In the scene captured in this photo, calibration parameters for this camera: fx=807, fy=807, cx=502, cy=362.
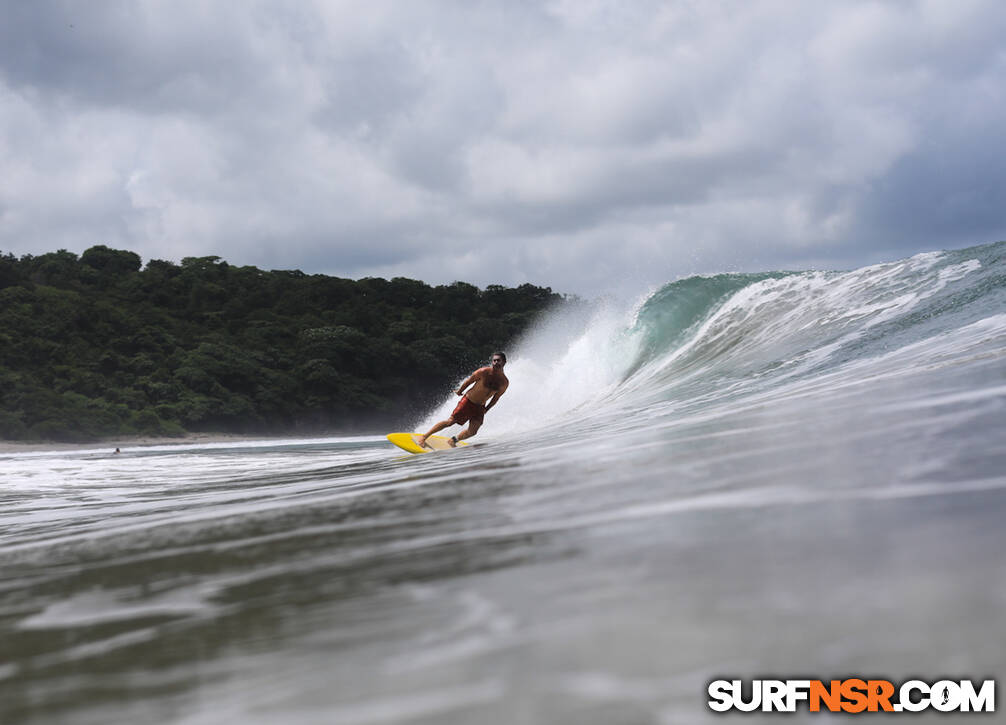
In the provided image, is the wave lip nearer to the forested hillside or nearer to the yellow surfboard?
the yellow surfboard

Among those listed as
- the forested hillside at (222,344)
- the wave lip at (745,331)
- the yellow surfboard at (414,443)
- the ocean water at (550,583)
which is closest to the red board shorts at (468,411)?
the wave lip at (745,331)

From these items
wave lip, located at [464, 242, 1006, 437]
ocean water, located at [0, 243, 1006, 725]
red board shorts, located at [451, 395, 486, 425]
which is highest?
wave lip, located at [464, 242, 1006, 437]

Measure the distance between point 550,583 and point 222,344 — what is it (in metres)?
50.7

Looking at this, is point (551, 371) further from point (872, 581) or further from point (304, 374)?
point (304, 374)

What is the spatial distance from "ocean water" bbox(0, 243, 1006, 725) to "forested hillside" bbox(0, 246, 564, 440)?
38981mm

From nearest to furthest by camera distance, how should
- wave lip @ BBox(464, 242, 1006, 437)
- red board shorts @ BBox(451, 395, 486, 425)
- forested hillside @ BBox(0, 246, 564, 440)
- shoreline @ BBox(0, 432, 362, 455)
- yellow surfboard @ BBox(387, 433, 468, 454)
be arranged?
yellow surfboard @ BBox(387, 433, 468, 454) < wave lip @ BBox(464, 242, 1006, 437) < red board shorts @ BBox(451, 395, 486, 425) < shoreline @ BBox(0, 432, 362, 455) < forested hillside @ BBox(0, 246, 564, 440)

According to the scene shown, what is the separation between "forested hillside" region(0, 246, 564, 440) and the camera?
41281 mm

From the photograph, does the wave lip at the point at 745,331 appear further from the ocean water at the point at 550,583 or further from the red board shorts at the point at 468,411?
the ocean water at the point at 550,583

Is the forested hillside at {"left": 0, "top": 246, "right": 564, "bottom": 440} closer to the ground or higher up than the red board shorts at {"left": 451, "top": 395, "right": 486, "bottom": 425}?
higher up

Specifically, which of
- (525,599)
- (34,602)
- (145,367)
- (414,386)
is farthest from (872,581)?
(414,386)

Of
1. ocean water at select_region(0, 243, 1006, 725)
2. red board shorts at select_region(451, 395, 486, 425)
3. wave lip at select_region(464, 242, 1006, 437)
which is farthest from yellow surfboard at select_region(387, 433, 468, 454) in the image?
ocean water at select_region(0, 243, 1006, 725)

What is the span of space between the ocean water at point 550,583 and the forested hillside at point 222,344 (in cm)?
3898

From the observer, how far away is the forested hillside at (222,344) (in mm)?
41281

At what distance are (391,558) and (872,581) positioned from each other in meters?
1.27
